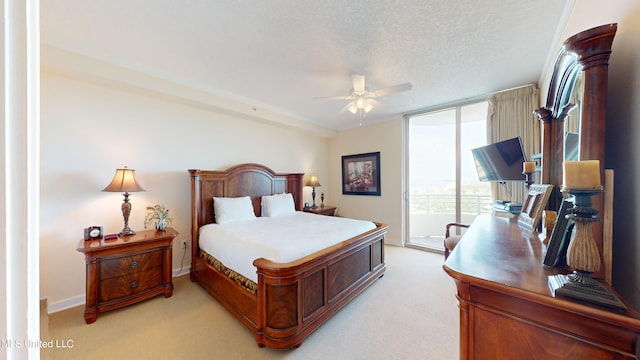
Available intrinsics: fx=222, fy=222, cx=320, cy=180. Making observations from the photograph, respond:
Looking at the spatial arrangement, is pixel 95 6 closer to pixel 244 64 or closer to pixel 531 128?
pixel 244 64

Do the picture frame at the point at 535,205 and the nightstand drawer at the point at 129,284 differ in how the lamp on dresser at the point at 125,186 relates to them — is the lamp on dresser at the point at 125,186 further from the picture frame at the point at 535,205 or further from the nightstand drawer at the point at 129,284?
the picture frame at the point at 535,205

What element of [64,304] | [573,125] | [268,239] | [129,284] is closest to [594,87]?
[573,125]

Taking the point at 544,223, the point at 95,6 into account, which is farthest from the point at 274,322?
the point at 95,6

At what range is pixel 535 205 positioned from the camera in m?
1.55

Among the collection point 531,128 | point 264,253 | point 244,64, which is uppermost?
point 244,64

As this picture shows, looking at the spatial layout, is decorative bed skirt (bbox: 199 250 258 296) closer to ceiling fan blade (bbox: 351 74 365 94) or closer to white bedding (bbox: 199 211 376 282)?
white bedding (bbox: 199 211 376 282)

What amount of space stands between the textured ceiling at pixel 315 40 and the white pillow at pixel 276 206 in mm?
1793

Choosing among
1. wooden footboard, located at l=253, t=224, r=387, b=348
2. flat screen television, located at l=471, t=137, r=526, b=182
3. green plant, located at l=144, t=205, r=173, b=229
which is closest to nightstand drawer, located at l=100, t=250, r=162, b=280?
green plant, located at l=144, t=205, r=173, b=229

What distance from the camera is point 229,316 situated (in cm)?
222

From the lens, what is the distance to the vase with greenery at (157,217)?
2762mm

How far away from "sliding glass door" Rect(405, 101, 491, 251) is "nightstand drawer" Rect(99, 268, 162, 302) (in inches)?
162

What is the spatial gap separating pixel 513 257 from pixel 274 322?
5.47 ft

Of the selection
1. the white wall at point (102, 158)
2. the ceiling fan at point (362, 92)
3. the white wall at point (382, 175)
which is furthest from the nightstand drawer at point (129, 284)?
the white wall at point (382, 175)

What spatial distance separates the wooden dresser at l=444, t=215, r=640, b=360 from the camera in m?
0.66
